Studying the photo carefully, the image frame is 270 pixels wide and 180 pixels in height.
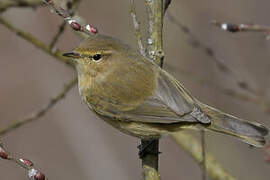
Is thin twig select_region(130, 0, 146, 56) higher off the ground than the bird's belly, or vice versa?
thin twig select_region(130, 0, 146, 56)

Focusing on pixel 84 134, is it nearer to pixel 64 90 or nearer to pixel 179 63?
pixel 64 90

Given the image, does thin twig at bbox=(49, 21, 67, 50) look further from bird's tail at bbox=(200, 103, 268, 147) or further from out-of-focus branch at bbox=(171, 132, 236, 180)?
bird's tail at bbox=(200, 103, 268, 147)

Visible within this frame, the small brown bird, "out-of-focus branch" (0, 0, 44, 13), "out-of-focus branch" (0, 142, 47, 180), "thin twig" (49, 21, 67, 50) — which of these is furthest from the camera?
"out-of-focus branch" (0, 0, 44, 13)

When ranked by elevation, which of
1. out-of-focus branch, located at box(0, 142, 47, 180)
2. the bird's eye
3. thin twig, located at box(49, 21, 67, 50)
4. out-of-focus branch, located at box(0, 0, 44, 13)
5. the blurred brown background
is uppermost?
out-of-focus branch, located at box(0, 0, 44, 13)

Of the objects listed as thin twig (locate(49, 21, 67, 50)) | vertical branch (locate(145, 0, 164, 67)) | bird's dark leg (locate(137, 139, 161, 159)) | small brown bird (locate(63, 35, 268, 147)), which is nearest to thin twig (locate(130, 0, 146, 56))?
vertical branch (locate(145, 0, 164, 67))

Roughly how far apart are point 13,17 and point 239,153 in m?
3.54

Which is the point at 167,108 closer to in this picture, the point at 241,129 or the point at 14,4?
the point at 241,129

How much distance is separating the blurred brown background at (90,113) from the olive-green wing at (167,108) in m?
1.78

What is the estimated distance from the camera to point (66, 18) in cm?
345

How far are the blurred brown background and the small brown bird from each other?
171 cm

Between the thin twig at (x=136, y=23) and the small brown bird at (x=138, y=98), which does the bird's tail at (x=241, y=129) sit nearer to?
the small brown bird at (x=138, y=98)

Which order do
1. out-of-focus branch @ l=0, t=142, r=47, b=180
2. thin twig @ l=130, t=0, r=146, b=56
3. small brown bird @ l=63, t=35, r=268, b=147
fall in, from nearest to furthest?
out-of-focus branch @ l=0, t=142, r=47, b=180, thin twig @ l=130, t=0, r=146, b=56, small brown bird @ l=63, t=35, r=268, b=147

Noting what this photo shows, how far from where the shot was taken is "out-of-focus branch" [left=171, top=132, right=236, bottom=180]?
3875mm

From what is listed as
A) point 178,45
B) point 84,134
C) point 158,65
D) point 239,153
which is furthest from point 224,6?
point 158,65
